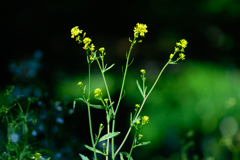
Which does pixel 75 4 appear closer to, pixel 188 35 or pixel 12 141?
pixel 188 35

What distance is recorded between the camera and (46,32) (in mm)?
2250

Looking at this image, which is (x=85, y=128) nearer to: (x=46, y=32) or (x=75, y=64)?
(x=75, y=64)

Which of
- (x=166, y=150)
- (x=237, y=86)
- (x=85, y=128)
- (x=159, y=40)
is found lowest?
(x=166, y=150)

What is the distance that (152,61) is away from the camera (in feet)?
8.36

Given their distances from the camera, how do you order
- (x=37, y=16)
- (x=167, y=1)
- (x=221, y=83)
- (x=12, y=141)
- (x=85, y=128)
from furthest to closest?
(x=167, y=1) < (x=221, y=83) < (x=37, y=16) < (x=85, y=128) < (x=12, y=141)

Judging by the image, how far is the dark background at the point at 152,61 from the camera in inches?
79.1

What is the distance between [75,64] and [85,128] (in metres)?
0.52

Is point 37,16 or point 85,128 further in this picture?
point 37,16

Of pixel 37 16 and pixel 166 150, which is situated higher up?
pixel 37 16

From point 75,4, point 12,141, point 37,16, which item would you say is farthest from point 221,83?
point 12,141

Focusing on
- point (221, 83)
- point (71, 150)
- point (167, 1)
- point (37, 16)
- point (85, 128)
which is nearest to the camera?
point (71, 150)

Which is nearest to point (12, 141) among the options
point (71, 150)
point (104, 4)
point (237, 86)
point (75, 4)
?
point (71, 150)

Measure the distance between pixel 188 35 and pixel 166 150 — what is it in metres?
1.07

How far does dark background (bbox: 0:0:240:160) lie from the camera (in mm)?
2010
